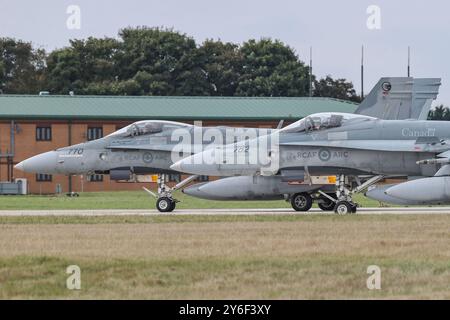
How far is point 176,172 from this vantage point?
35406 millimetres

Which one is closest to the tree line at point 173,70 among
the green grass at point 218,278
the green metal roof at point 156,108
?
the green metal roof at point 156,108

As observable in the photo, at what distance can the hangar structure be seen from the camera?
218ft

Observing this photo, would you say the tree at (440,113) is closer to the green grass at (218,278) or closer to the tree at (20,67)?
the tree at (20,67)

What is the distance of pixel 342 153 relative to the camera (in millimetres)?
32500

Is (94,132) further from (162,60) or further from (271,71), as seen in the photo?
(271,71)

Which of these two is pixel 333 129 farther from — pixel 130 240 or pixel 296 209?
pixel 130 240

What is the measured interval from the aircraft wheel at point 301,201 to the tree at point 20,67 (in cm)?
6296

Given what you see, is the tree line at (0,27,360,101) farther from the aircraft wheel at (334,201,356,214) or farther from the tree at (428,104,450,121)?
the aircraft wheel at (334,201,356,214)

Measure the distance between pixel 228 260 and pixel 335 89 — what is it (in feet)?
265

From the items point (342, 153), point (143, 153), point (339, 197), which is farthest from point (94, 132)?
point (339, 197)

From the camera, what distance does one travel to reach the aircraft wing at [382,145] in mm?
31469

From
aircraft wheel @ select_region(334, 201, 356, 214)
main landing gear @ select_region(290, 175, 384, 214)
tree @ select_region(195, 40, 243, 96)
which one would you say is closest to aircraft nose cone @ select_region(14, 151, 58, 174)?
main landing gear @ select_region(290, 175, 384, 214)

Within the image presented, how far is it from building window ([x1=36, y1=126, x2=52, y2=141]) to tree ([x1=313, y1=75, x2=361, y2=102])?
33.6 meters
